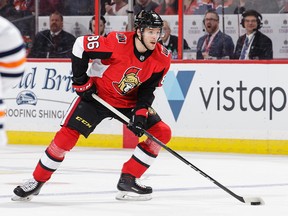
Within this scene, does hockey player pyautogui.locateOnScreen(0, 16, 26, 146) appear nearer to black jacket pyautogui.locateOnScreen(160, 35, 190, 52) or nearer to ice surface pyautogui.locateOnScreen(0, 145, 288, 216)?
ice surface pyautogui.locateOnScreen(0, 145, 288, 216)

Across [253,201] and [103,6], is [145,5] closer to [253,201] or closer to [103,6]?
[103,6]

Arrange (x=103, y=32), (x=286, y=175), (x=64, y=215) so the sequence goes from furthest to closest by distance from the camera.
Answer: (x=103, y=32) → (x=286, y=175) → (x=64, y=215)

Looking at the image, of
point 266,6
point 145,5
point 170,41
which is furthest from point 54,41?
point 266,6

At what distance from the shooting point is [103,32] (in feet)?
37.7

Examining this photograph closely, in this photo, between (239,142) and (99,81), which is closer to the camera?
(99,81)

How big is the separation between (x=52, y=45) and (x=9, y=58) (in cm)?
712

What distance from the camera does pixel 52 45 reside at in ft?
38.1

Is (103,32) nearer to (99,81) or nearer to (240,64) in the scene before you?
(240,64)

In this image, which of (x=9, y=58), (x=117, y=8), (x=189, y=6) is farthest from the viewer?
(x=117, y=8)

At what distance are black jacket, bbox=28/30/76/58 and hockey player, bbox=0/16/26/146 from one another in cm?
700

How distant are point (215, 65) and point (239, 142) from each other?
2.57 feet

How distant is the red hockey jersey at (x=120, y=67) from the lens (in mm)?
6914

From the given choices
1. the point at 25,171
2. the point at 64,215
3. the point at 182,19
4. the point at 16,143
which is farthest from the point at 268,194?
the point at 16,143

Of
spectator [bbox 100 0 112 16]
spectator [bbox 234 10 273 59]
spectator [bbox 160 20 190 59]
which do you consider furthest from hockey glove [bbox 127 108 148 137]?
spectator [bbox 100 0 112 16]
